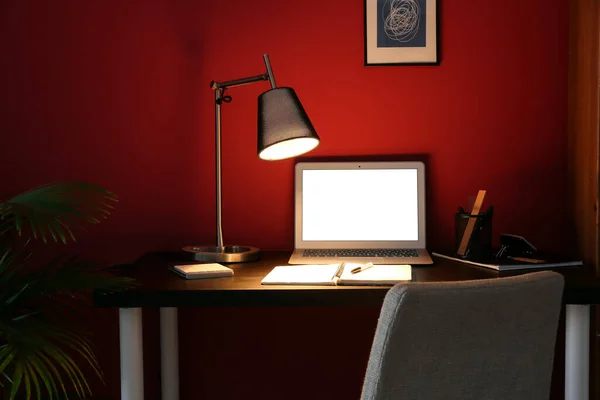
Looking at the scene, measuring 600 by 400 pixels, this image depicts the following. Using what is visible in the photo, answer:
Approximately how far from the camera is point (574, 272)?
1.82 meters

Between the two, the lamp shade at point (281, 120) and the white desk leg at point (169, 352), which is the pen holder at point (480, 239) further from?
the white desk leg at point (169, 352)

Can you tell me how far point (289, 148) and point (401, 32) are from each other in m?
0.57

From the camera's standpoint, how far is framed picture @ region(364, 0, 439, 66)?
2268 millimetres

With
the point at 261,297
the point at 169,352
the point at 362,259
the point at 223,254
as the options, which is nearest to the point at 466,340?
the point at 261,297

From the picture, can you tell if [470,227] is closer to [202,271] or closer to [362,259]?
[362,259]

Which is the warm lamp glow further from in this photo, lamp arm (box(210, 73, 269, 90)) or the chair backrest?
the chair backrest

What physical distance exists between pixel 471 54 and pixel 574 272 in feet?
2.70

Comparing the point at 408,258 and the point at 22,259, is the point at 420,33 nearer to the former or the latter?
the point at 408,258

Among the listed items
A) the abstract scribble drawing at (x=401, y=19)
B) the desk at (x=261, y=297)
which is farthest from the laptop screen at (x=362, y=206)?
the abstract scribble drawing at (x=401, y=19)

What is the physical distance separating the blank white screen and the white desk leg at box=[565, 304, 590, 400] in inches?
23.1

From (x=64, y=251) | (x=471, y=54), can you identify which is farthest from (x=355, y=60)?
(x=64, y=251)

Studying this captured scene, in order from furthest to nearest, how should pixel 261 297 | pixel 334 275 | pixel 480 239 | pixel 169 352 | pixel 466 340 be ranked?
pixel 169 352 < pixel 480 239 < pixel 334 275 < pixel 261 297 < pixel 466 340

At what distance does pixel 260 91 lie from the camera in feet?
7.55

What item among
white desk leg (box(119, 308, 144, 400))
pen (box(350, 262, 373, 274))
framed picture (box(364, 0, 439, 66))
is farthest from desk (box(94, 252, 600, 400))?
framed picture (box(364, 0, 439, 66))
